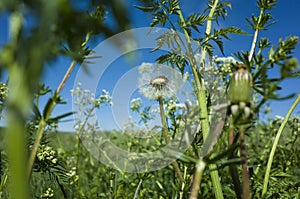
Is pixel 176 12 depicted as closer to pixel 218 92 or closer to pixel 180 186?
pixel 218 92

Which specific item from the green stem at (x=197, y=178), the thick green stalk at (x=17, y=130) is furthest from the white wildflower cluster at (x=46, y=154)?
the thick green stalk at (x=17, y=130)

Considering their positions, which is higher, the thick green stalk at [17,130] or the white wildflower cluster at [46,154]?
the white wildflower cluster at [46,154]

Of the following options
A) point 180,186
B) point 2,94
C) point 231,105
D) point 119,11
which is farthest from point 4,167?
point 119,11

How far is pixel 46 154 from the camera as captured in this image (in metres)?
1.07

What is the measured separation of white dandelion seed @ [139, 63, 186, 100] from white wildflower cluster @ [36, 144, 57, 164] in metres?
0.63

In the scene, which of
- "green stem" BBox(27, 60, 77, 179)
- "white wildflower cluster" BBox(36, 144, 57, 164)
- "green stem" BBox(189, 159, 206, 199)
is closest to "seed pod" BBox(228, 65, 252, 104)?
"green stem" BBox(189, 159, 206, 199)

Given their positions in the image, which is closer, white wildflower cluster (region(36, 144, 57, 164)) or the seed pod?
the seed pod

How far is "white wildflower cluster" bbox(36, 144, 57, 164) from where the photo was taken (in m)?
1.06

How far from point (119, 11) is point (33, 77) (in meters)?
0.12

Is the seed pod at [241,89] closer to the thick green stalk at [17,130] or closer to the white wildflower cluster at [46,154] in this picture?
the thick green stalk at [17,130]

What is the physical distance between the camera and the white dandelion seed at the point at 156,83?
5.29ft

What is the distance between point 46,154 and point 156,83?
71 cm

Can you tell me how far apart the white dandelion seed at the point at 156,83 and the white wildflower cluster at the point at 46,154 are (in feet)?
2.07

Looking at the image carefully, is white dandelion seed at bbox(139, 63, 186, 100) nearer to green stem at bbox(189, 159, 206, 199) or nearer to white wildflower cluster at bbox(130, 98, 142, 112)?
white wildflower cluster at bbox(130, 98, 142, 112)
